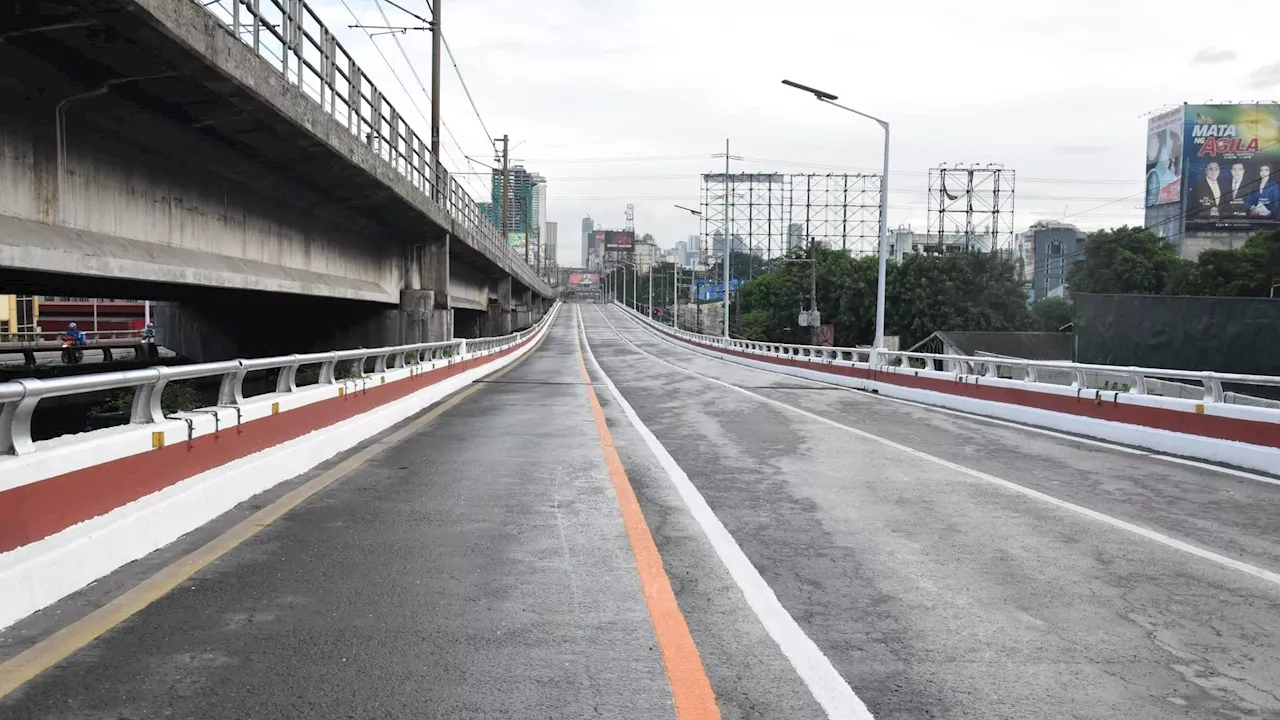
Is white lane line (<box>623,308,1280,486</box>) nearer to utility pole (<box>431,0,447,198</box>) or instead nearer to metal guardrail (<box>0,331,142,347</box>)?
utility pole (<box>431,0,447,198</box>)

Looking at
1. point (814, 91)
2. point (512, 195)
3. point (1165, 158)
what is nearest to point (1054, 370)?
point (814, 91)

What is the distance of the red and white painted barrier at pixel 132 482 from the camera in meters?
4.67

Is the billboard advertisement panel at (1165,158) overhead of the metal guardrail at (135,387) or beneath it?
overhead

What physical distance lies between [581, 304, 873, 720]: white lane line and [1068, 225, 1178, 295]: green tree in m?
71.5

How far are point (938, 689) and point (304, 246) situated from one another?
689 inches

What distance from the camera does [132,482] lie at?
585 cm

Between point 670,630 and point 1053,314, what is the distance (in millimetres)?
91768

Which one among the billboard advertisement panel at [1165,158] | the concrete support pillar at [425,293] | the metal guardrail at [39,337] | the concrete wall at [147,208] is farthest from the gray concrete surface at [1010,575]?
the billboard advertisement panel at [1165,158]

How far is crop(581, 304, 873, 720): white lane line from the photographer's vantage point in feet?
12.3

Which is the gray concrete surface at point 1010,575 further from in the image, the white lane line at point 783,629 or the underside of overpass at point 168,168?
the underside of overpass at point 168,168

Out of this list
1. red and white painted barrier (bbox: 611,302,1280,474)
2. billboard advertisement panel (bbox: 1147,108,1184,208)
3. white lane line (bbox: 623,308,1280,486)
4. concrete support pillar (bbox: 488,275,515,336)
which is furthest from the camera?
billboard advertisement panel (bbox: 1147,108,1184,208)

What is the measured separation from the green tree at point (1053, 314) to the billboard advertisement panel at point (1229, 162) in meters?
14.4

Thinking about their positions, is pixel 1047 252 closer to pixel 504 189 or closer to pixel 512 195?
pixel 512 195

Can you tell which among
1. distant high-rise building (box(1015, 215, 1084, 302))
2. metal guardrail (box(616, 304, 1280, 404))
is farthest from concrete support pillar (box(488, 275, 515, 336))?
distant high-rise building (box(1015, 215, 1084, 302))
